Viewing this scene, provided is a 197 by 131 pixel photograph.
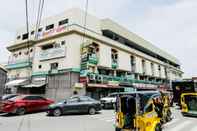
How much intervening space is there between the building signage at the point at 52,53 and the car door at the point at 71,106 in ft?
38.0

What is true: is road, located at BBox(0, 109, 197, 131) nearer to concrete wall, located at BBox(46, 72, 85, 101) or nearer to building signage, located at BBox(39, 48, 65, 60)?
concrete wall, located at BBox(46, 72, 85, 101)

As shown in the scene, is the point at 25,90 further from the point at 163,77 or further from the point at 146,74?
the point at 163,77

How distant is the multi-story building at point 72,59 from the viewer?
26.1 meters

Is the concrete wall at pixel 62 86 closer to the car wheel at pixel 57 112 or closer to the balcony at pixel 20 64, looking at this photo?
the balcony at pixel 20 64

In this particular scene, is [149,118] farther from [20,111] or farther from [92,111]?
[20,111]

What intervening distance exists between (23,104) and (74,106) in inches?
162

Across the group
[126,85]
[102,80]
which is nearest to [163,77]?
[126,85]

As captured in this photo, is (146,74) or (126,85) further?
(146,74)

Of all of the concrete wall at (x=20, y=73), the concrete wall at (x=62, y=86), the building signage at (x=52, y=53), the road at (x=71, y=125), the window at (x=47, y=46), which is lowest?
the road at (x=71, y=125)

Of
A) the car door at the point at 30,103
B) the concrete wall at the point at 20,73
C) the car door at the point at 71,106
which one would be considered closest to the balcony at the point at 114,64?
the concrete wall at the point at 20,73

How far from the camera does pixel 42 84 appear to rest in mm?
27688

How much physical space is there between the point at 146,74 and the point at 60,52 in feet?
74.5

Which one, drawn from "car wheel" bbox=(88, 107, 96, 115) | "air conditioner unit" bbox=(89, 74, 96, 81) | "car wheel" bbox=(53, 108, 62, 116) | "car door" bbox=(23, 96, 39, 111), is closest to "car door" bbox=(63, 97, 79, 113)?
"car wheel" bbox=(53, 108, 62, 116)

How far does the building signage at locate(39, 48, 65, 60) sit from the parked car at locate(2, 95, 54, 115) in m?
9.99
